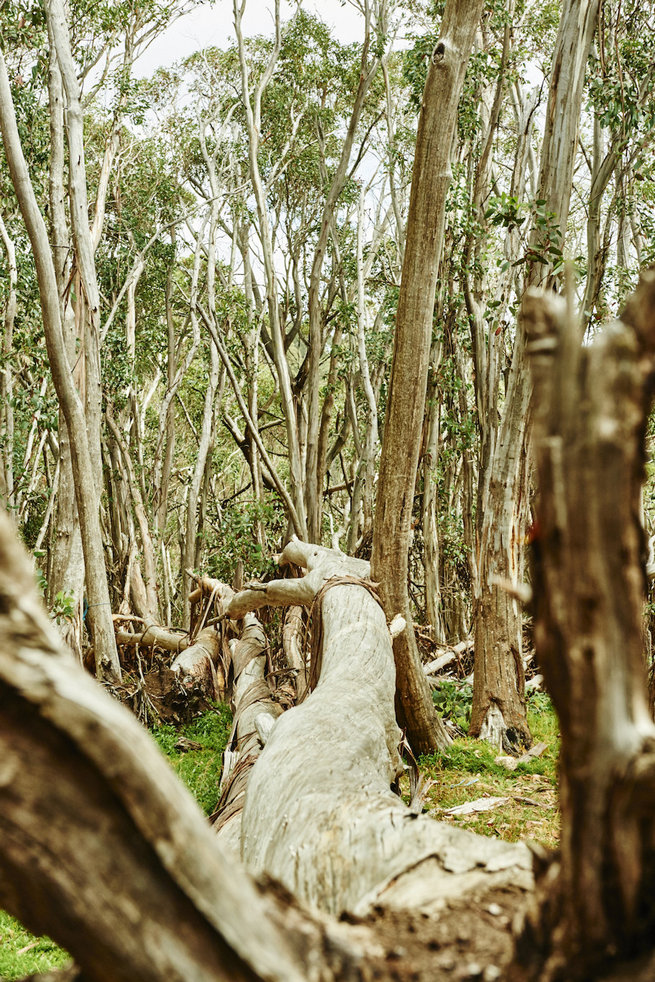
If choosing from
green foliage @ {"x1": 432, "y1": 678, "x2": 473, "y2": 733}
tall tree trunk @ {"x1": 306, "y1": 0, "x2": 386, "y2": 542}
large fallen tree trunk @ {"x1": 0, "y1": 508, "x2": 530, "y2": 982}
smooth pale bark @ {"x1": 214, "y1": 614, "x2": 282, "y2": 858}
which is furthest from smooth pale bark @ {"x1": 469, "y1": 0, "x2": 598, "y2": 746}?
large fallen tree trunk @ {"x1": 0, "y1": 508, "x2": 530, "y2": 982}

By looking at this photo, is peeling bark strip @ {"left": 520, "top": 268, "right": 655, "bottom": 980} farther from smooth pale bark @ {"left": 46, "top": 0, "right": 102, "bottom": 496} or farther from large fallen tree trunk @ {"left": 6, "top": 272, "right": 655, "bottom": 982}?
smooth pale bark @ {"left": 46, "top": 0, "right": 102, "bottom": 496}

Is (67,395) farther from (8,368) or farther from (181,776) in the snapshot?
(8,368)

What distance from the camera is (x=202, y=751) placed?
23.4ft

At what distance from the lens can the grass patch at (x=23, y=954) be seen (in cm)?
347

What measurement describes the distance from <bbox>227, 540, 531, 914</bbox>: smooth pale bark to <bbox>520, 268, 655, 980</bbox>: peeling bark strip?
37cm

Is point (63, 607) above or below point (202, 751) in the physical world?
above

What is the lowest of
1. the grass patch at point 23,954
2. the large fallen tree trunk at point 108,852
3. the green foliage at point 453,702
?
the grass patch at point 23,954

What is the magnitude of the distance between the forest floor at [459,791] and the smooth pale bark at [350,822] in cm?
13

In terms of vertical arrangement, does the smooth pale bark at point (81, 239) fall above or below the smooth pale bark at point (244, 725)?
above

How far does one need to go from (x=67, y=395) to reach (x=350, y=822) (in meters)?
5.39

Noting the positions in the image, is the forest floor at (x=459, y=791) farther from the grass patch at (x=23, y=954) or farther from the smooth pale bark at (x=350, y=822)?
the smooth pale bark at (x=350, y=822)

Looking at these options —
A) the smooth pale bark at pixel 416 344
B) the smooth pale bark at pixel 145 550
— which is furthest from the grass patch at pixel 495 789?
the smooth pale bark at pixel 145 550

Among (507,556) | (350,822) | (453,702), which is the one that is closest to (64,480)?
(453,702)

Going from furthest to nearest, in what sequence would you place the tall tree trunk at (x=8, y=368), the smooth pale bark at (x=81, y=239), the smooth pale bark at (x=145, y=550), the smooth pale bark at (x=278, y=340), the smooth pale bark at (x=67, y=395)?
the smooth pale bark at (x=145, y=550) → the tall tree trunk at (x=8, y=368) → the smooth pale bark at (x=278, y=340) → the smooth pale bark at (x=81, y=239) → the smooth pale bark at (x=67, y=395)
